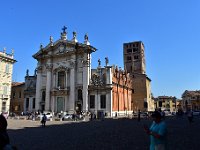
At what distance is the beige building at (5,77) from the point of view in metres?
49.4

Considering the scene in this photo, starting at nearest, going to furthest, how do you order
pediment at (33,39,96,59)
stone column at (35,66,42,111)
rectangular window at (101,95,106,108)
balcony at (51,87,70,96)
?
rectangular window at (101,95,106,108), pediment at (33,39,96,59), balcony at (51,87,70,96), stone column at (35,66,42,111)

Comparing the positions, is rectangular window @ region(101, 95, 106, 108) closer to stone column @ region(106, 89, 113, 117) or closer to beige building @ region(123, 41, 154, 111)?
stone column @ region(106, 89, 113, 117)

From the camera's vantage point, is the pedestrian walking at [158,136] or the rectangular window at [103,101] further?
the rectangular window at [103,101]

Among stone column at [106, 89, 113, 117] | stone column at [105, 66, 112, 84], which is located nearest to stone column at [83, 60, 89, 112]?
stone column at [105, 66, 112, 84]

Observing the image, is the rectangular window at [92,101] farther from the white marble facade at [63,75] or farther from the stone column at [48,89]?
the stone column at [48,89]

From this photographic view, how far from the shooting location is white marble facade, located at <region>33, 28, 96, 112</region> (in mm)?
48594

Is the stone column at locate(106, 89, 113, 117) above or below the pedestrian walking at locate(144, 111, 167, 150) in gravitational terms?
above

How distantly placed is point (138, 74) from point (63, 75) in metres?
27.7

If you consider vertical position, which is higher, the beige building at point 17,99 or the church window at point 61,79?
the church window at point 61,79

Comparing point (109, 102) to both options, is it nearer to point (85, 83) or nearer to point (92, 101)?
point (92, 101)

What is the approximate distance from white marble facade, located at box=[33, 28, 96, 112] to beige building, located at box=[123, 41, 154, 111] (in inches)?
976

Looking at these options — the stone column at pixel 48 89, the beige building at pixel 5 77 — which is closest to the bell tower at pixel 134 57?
the stone column at pixel 48 89

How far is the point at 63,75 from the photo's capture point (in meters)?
52.1

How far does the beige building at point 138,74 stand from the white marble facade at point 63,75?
976 inches
